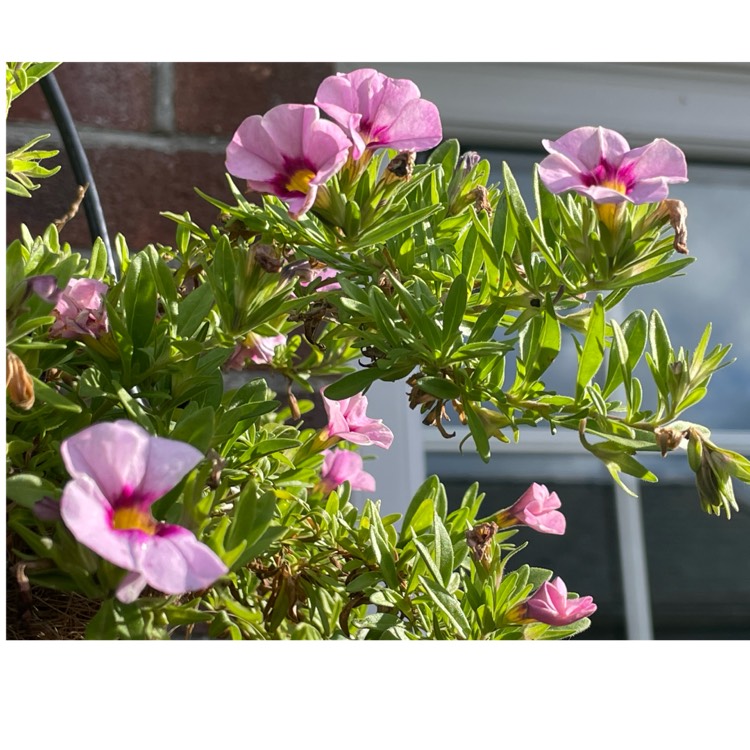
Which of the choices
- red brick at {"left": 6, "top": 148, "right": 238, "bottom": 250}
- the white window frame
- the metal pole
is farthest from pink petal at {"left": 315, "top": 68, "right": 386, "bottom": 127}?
the metal pole

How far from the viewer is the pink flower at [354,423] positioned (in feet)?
1.36

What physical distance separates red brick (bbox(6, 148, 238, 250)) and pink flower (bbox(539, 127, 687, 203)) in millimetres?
554

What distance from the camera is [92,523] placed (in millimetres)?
201

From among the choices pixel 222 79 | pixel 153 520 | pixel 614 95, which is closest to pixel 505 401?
pixel 153 520

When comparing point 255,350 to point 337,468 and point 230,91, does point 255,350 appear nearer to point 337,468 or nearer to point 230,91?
point 337,468

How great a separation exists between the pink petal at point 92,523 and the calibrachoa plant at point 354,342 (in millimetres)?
33

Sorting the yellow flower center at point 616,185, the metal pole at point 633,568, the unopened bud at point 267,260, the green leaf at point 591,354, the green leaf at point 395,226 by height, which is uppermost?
the yellow flower center at point 616,185

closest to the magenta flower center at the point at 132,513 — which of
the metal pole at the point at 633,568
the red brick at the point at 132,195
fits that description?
the red brick at the point at 132,195

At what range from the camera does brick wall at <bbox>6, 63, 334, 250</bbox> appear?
777 mm

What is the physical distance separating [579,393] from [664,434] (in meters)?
0.04

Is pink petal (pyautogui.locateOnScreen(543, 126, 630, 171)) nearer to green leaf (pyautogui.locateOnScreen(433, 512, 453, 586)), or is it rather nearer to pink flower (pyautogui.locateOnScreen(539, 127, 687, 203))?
pink flower (pyautogui.locateOnScreen(539, 127, 687, 203))

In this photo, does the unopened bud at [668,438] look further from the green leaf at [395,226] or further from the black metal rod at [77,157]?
the black metal rod at [77,157]

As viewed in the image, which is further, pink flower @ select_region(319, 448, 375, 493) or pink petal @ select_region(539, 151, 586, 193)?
pink flower @ select_region(319, 448, 375, 493)

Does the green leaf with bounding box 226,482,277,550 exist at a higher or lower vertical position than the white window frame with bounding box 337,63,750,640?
lower
